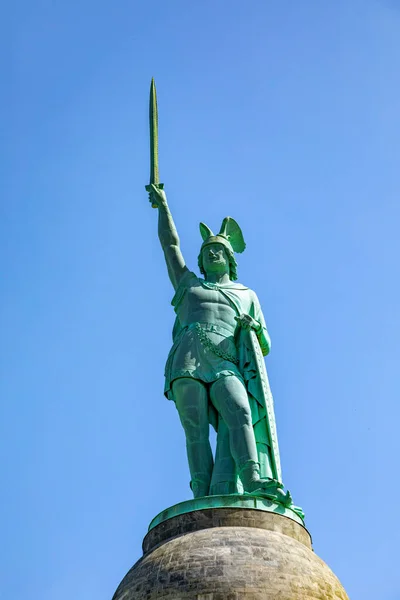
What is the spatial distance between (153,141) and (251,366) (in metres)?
5.30

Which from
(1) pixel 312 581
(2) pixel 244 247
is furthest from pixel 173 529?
(2) pixel 244 247

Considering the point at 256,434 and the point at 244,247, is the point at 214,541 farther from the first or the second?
the point at 244,247

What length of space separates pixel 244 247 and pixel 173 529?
19.7ft

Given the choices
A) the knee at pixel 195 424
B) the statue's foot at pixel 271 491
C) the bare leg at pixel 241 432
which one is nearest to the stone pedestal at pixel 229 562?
the statue's foot at pixel 271 491

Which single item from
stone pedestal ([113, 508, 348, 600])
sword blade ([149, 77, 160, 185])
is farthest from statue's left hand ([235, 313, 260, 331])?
sword blade ([149, 77, 160, 185])

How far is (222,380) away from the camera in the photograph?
13406 millimetres

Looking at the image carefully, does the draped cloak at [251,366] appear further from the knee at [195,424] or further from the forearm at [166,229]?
the forearm at [166,229]

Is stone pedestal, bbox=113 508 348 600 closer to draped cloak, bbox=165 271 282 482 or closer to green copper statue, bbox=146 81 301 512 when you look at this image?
green copper statue, bbox=146 81 301 512

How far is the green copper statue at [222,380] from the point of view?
42.2 ft

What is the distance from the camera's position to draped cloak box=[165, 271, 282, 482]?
1327 cm

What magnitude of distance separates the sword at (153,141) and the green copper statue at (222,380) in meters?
1.73

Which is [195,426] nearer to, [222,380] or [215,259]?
[222,380]

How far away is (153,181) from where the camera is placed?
54.1ft

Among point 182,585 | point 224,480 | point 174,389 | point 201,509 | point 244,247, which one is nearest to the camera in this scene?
point 182,585
